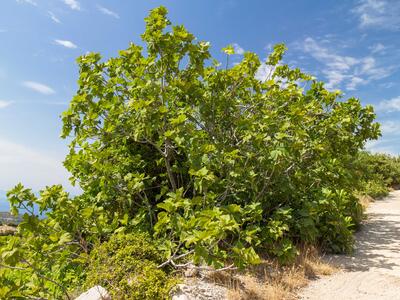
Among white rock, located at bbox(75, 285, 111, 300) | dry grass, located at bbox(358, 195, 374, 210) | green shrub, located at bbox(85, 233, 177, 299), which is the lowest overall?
white rock, located at bbox(75, 285, 111, 300)

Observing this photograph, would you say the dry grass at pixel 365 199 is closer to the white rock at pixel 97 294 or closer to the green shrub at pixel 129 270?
the green shrub at pixel 129 270

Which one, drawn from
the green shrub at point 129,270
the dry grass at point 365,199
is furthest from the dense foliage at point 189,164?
the dry grass at point 365,199

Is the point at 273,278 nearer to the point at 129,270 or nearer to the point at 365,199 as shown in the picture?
the point at 129,270

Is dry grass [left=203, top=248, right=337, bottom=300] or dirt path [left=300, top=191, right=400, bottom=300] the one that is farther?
dirt path [left=300, top=191, right=400, bottom=300]

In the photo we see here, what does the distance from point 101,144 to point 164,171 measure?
1533 mm

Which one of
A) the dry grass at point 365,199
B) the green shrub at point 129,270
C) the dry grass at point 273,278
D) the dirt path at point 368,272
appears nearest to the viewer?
the green shrub at point 129,270

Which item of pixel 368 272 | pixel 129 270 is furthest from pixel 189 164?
pixel 368 272

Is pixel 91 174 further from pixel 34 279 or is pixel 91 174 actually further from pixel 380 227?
pixel 380 227

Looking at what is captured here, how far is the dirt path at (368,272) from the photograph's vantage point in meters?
5.53

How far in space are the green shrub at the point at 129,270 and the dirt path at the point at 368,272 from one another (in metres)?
2.45

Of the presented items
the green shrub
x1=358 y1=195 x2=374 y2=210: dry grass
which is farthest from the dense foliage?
x1=358 y1=195 x2=374 y2=210: dry grass

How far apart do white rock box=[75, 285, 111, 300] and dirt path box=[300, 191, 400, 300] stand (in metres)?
3.12

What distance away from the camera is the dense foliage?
4961mm

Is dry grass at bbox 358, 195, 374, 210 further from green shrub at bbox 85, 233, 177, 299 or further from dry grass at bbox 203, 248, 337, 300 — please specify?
green shrub at bbox 85, 233, 177, 299
